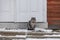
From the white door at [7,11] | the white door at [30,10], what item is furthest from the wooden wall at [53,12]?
the white door at [7,11]

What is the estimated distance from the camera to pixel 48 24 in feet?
19.1

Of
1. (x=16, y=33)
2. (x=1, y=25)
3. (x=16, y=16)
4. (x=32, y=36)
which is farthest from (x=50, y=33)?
(x=1, y=25)

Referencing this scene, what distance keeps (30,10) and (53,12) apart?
2.82 ft

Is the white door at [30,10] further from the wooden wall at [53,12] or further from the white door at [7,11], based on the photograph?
the wooden wall at [53,12]

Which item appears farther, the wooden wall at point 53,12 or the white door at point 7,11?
the wooden wall at point 53,12

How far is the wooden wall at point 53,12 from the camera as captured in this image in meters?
5.85

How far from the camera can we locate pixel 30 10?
5449 millimetres

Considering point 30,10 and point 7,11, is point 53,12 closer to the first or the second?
point 30,10

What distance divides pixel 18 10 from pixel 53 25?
1233 mm

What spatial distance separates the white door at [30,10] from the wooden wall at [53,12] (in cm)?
46

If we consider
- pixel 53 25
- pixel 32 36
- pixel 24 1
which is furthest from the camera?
pixel 53 25

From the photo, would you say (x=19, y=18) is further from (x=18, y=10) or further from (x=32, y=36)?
(x=32, y=36)

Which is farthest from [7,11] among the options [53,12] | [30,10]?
[53,12]

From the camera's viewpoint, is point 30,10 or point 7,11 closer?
point 30,10
